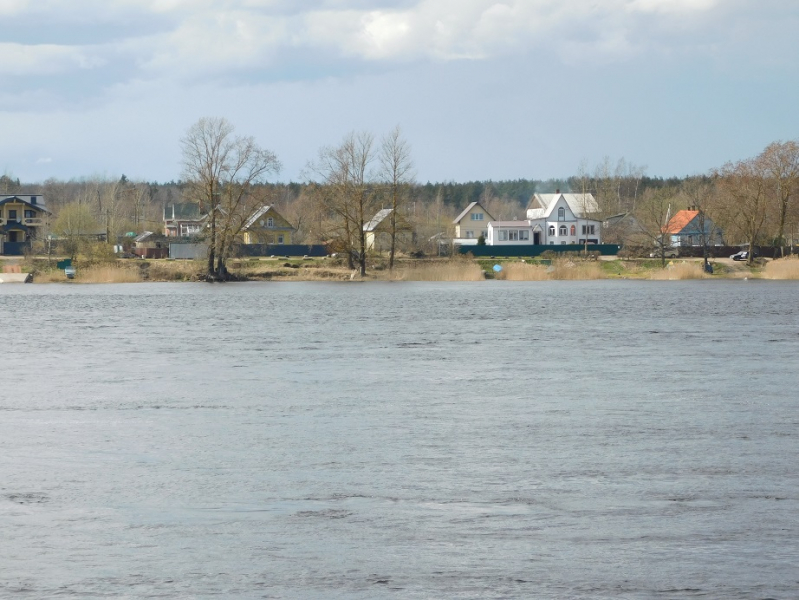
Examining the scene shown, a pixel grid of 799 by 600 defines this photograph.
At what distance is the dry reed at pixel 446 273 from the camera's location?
91062 millimetres

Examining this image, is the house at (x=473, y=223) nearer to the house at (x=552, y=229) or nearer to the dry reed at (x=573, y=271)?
the house at (x=552, y=229)

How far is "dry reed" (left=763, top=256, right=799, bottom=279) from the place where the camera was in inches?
3342

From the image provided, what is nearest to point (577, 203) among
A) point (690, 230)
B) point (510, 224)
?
point (510, 224)

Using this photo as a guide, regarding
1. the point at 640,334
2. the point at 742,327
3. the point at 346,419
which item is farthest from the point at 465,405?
the point at 742,327

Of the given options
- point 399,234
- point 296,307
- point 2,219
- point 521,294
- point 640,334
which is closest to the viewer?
point 640,334

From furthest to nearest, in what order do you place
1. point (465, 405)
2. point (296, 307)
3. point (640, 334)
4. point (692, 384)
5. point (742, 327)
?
point (296, 307) < point (742, 327) < point (640, 334) < point (692, 384) < point (465, 405)

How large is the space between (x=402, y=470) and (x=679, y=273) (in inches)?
3049

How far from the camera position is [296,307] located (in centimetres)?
5559

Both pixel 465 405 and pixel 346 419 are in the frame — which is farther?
pixel 465 405

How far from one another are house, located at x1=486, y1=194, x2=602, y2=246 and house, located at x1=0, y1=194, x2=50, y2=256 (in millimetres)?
59471

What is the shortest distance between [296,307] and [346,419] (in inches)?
1439

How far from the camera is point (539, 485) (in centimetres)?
1402

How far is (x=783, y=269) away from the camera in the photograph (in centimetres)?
8581

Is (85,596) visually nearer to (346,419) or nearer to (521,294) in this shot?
(346,419)
